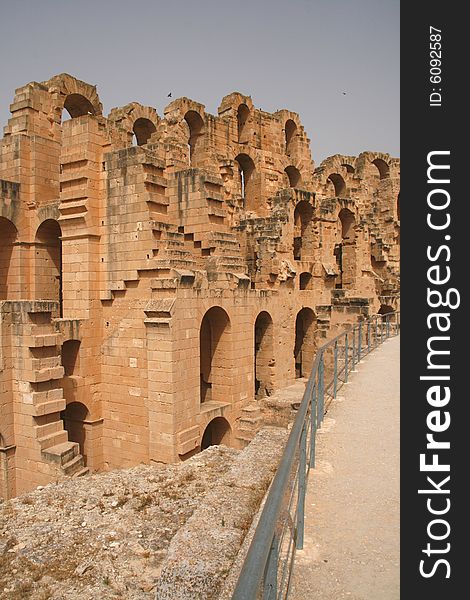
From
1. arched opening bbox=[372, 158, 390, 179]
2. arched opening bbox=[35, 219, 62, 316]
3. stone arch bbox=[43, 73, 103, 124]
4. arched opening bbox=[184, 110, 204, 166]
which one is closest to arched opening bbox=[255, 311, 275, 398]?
arched opening bbox=[35, 219, 62, 316]

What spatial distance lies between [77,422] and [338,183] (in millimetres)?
21500

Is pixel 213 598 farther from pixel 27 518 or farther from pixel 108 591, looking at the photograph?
pixel 27 518

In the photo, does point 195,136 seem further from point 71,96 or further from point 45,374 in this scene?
point 45,374

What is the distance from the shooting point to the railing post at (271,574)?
7.40 ft

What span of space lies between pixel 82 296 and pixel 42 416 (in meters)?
3.47

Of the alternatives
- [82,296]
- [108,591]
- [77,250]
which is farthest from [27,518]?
[77,250]

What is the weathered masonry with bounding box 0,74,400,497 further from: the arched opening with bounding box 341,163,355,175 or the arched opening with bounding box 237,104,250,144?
the arched opening with bounding box 341,163,355,175

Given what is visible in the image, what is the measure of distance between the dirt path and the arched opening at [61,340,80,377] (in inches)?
316

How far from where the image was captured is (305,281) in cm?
2136

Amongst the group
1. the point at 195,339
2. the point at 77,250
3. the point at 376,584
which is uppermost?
the point at 77,250

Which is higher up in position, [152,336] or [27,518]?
[152,336]

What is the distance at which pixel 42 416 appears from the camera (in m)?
11.6

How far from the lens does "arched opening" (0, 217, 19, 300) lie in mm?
15609

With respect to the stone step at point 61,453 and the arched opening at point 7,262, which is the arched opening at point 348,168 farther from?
the stone step at point 61,453
